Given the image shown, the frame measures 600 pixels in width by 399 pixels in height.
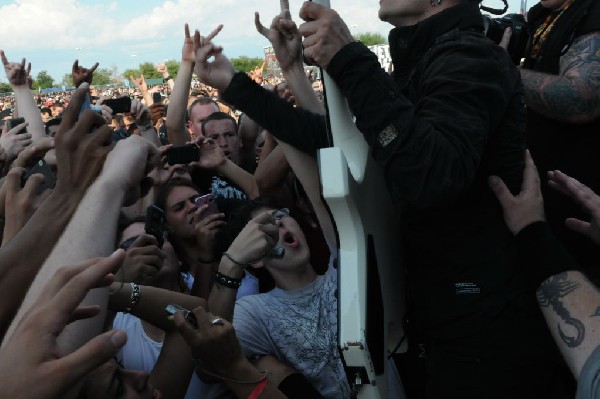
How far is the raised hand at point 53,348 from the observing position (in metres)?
0.89

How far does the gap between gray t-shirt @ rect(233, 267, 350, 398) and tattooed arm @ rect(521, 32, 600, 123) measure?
117cm

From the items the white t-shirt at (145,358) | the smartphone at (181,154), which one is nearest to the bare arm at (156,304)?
the white t-shirt at (145,358)

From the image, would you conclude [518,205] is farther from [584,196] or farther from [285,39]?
[285,39]

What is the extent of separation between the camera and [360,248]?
148cm

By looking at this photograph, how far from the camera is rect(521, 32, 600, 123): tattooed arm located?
2166 millimetres

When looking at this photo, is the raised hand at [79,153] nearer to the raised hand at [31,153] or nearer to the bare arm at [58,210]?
the bare arm at [58,210]

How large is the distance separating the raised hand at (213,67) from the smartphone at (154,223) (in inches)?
23.9

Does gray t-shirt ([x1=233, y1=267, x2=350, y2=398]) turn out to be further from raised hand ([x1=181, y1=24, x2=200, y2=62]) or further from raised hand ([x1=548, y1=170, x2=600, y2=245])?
raised hand ([x1=181, y1=24, x2=200, y2=62])

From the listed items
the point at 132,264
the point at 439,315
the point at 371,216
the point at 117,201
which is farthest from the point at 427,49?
the point at 132,264

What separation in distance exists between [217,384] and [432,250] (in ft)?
3.30

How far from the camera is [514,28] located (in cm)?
226

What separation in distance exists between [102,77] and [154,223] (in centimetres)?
10275

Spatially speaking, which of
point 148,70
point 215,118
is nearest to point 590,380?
point 215,118

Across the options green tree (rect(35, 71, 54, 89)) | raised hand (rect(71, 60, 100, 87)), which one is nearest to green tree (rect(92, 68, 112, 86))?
green tree (rect(35, 71, 54, 89))
